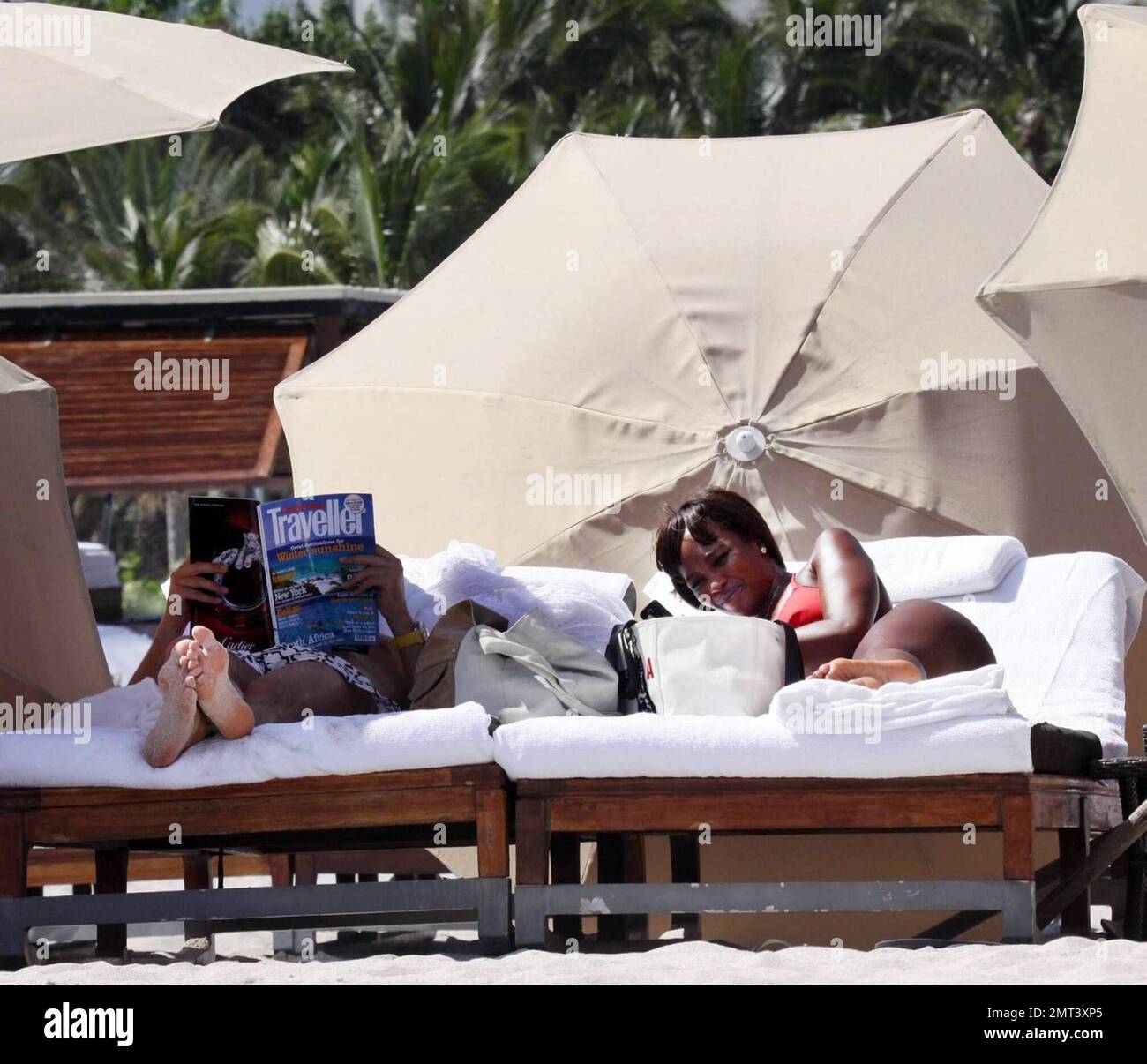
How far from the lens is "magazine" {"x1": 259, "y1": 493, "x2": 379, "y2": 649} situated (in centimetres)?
434

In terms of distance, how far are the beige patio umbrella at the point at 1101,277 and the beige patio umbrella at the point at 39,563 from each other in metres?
3.18

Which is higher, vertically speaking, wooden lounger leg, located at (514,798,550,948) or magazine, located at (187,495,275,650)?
magazine, located at (187,495,275,650)

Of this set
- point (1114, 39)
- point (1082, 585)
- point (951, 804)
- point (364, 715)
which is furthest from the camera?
point (1082, 585)

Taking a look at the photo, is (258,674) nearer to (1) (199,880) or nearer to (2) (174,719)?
(2) (174,719)

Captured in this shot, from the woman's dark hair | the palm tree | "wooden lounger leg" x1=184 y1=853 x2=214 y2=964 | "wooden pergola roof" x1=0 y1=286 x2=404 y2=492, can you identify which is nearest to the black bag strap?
the woman's dark hair

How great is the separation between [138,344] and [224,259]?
65.7 ft

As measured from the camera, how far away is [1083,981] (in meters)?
3.04

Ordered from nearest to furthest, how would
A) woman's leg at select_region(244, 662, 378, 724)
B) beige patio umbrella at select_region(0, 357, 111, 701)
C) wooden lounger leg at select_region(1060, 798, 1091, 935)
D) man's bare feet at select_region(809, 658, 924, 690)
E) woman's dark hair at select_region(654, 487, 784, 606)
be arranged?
man's bare feet at select_region(809, 658, 924, 690), woman's leg at select_region(244, 662, 378, 724), wooden lounger leg at select_region(1060, 798, 1091, 935), woman's dark hair at select_region(654, 487, 784, 606), beige patio umbrella at select_region(0, 357, 111, 701)

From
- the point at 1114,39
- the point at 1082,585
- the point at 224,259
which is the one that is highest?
the point at 224,259

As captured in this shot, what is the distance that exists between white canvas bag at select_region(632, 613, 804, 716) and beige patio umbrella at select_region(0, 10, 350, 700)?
176 cm

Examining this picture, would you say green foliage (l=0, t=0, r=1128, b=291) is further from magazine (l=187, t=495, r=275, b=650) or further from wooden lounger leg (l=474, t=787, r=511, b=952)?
wooden lounger leg (l=474, t=787, r=511, b=952)

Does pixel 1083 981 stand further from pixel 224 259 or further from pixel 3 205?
pixel 3 205

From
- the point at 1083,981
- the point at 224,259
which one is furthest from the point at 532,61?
the point at 1083,981

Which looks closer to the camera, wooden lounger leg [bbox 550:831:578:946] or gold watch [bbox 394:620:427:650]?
gold watch [bbox 394:620:427:650]
